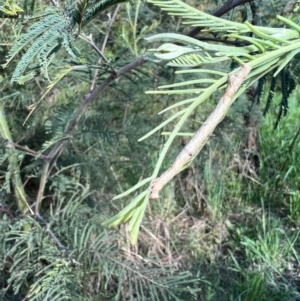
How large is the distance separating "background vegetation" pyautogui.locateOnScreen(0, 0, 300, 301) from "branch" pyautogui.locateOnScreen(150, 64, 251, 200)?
0.36m

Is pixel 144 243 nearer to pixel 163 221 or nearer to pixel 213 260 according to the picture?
pixel 163 221

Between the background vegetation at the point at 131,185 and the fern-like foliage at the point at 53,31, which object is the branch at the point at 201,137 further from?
the background vegetation at the point at 131,185

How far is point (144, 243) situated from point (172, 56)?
1554mm

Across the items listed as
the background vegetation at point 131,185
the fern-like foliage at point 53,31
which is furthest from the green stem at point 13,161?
the fern-like foliage at point 53,31

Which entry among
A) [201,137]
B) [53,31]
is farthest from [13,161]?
[201,137]

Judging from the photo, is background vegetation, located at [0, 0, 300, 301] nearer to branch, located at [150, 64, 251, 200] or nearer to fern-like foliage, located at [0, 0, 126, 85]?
fern-like foliage, located at [0, 0, 126, 85]

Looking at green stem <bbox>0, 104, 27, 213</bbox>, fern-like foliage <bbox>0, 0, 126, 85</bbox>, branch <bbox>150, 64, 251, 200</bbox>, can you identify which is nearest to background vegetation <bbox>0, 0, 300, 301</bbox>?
green stem <bbox>0, 104, 27, 213</bbox>

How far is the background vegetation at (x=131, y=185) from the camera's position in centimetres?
102

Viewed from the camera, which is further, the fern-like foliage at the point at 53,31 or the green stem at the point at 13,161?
the green stem at the point at 13,161

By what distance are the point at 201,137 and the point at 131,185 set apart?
1.40 m

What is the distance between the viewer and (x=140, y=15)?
5.02ft

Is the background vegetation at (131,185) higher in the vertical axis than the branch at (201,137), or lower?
lower

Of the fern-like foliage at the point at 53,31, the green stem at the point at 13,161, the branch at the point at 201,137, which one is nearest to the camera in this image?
the branch at the point at 201,137

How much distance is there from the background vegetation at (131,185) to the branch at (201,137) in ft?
1.17
